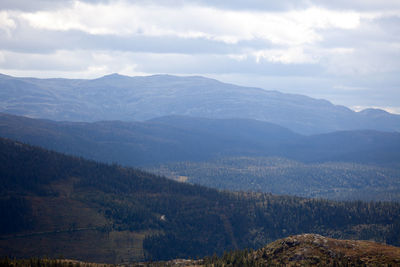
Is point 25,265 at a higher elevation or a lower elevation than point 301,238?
lower

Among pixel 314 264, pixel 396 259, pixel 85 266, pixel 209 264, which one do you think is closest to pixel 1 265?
pixel 85 266

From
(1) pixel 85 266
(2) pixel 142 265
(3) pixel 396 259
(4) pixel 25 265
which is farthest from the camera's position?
(2) pixel 142 265

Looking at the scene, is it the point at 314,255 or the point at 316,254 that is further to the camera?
the point at 316,254

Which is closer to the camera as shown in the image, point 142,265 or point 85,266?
point 85,266

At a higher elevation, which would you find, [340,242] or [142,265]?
[340,242]

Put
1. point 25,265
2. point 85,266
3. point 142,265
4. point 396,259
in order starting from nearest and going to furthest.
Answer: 1. point 396,259
2. point 25,265
3. point 85,266
4. point 142,265

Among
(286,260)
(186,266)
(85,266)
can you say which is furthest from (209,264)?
(85,266)

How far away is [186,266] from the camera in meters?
137

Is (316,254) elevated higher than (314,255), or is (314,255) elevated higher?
(316,254)

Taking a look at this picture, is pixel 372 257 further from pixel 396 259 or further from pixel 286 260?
pixel 286 260

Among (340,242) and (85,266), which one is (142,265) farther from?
(340,242)

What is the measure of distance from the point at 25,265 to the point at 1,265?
21.8 ft

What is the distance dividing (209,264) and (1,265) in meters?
49.0

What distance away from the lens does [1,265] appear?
4825 inches
